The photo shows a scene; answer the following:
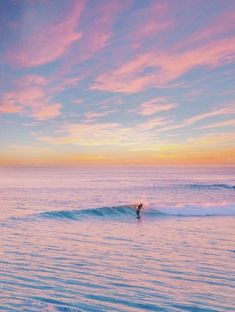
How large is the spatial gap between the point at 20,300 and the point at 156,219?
1024 inches

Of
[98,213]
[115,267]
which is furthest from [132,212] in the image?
[115,267]

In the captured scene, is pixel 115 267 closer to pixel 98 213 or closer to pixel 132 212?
pixel 98 213

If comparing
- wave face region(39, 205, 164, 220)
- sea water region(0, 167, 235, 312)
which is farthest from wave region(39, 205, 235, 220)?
sea water region(0, 167, 235, 312)

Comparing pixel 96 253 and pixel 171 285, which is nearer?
pixel 171 285

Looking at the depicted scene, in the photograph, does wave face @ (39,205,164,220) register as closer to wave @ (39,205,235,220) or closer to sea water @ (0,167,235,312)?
wave @ (39,205,235,220)

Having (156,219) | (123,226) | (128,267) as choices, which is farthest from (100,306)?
(156,219)

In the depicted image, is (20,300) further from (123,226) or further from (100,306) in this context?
(123,226)

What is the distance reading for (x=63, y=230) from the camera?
27.2m

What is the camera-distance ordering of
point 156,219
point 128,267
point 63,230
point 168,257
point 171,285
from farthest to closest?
point 156,219 < point 63,230 < point 168,257 < point 128,267 < point 171,285

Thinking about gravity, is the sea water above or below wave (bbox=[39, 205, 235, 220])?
above

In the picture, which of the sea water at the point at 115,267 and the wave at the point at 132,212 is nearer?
the sea water at the point at 115,267

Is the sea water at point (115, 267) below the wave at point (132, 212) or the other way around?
the other way around

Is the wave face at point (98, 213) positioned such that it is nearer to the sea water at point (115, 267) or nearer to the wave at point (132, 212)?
the wave at point (132, 212)

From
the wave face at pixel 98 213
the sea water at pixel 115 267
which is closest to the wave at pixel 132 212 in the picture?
the wave face at pixel 98 213
